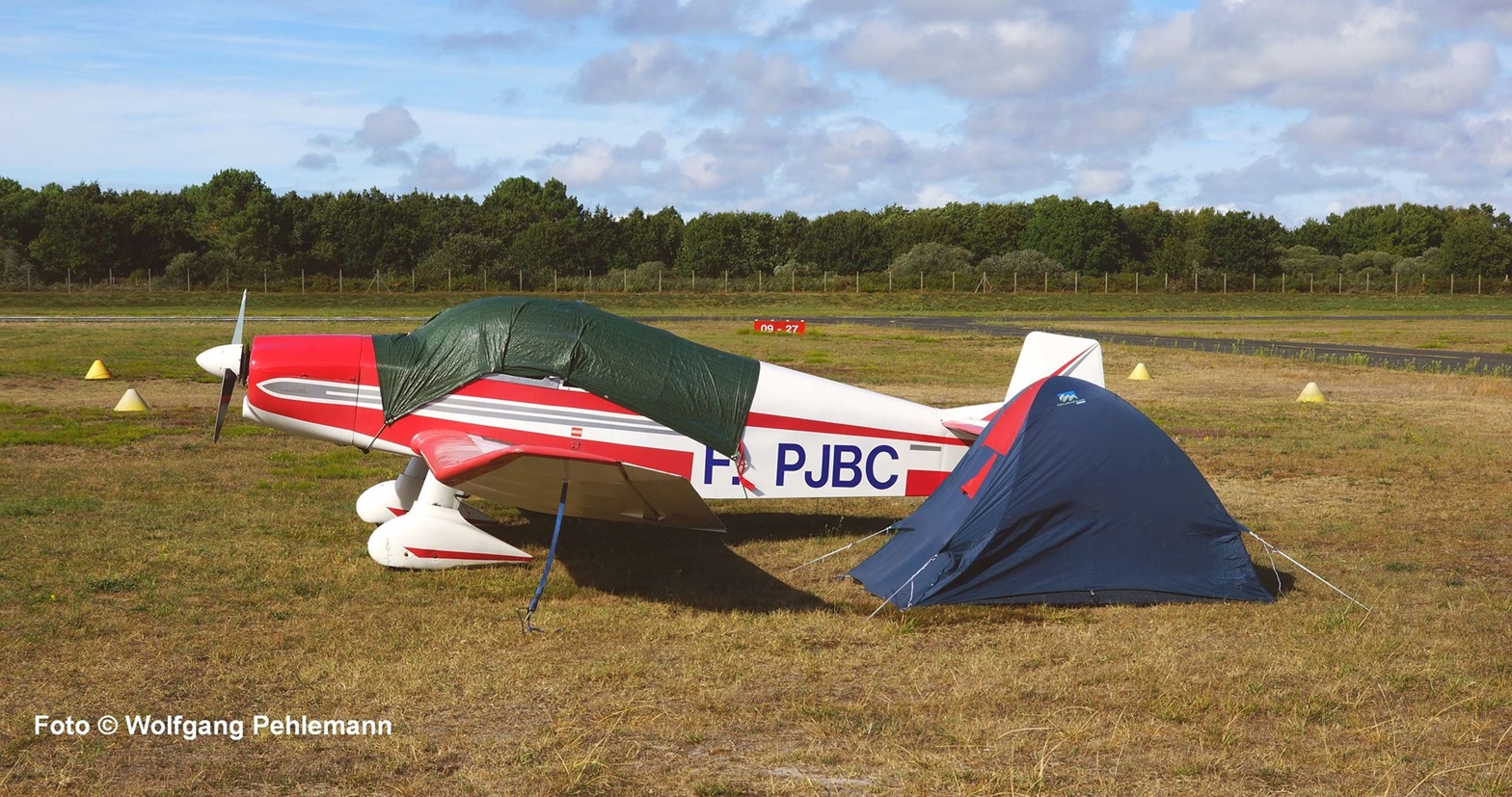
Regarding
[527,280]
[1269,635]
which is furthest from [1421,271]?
Answer: [1269,635]

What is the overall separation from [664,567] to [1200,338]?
3613 cm

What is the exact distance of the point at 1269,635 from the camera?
7.89 m

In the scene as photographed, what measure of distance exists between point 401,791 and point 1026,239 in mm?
104140

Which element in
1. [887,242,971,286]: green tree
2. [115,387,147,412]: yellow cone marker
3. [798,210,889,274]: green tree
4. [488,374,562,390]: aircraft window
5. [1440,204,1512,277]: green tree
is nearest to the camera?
[488,374,562,390]: aircraft window

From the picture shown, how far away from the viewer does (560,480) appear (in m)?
8.46

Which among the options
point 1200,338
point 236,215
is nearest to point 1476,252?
point 1200,338

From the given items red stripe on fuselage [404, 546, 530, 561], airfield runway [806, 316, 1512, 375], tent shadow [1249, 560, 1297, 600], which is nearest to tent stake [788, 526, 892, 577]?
red stripe on fuselage [404, 546, 530, 561]

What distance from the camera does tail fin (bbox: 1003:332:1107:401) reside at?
10570mm

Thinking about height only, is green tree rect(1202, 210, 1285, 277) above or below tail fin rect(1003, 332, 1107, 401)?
above

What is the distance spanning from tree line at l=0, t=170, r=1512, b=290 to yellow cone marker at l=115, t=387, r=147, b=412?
59.6m

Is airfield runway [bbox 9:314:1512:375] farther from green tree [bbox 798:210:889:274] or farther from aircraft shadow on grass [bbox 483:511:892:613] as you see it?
green tree [bbox 798:210:889:274]

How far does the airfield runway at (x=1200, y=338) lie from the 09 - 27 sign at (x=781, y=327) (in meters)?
6.29

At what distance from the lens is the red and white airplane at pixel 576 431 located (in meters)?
9.41


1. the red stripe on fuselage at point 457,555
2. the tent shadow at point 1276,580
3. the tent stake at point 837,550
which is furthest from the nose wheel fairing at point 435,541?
the tent shadow at point 1276,580
